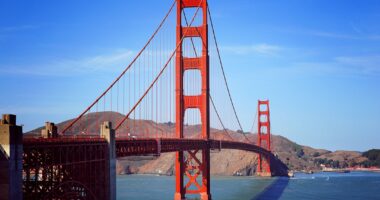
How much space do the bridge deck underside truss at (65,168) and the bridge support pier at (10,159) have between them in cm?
72

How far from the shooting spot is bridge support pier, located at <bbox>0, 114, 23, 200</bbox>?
55.3ft

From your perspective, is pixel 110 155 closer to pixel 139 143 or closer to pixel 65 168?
pixel 65 168

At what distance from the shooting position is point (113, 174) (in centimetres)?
2569

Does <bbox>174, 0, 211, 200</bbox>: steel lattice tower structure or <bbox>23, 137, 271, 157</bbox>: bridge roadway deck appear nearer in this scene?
<bbox>23, 137, 271, 157</bbox>: bridge roadway deck

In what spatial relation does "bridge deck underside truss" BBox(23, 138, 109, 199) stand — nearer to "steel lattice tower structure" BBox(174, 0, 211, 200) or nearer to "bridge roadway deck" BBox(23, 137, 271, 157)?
"bridge roadway deck" BBox(23, 137, 271, 157)

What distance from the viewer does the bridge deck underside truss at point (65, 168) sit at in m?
19.0

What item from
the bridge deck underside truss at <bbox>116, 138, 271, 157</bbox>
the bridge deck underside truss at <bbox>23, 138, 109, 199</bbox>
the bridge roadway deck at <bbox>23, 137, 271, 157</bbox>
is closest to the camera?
the bridge deck underside truss at <bbox>23, 138, 109, 199</bbox>

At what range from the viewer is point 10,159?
55.4 feet

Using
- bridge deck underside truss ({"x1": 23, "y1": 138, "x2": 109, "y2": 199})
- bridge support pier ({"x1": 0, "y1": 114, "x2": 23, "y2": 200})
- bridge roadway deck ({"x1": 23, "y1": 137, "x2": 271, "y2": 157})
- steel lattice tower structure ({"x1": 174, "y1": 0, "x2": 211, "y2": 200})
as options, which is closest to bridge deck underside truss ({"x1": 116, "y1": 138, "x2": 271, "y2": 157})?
bridge roadway deck ({"x1": 23, "y1": 137, "x2": 271, "y2": 157})

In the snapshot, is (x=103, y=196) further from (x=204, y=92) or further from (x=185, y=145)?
(x=204, y=92)

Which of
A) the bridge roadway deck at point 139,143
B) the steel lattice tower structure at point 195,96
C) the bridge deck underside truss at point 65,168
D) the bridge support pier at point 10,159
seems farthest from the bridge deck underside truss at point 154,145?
the bridge support pier at point 10,159

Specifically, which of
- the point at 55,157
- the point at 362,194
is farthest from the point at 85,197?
the point at 362,194

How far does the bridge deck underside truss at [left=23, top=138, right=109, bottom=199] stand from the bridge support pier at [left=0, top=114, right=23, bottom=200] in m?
0.72

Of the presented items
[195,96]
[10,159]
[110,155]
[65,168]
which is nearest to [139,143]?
[110,155]
